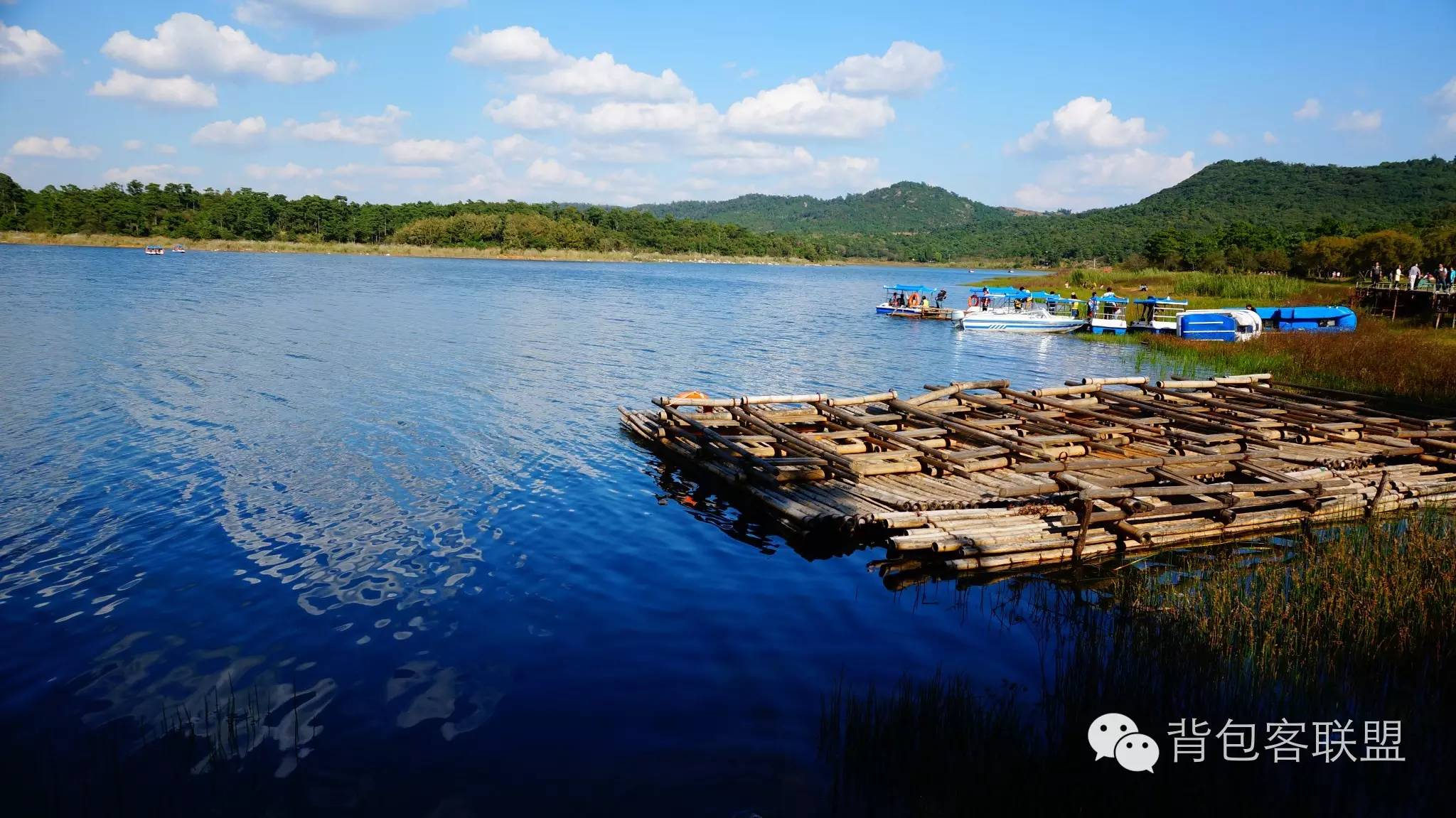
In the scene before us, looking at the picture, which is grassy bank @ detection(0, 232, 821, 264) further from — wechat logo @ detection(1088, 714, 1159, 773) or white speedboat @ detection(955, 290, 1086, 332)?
wechat logo @ detection(1088, 714, 1159, 773)

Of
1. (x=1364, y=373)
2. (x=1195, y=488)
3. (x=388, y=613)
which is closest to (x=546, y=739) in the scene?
(x=388, y=613)

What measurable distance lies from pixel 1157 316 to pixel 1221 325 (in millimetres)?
11606

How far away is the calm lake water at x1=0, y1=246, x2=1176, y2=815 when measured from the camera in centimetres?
758

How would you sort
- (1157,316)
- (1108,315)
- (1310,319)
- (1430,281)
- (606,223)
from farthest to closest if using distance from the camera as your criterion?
(606,223), (1108,315), (1157,316), (1430,281), (1310,319)

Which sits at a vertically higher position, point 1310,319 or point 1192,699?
point 1310,319

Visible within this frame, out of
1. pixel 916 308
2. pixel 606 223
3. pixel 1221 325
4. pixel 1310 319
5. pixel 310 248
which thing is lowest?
pixel 1221 325

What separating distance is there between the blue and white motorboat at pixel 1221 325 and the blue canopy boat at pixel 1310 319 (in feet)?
2.33

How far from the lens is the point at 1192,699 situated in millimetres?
7918

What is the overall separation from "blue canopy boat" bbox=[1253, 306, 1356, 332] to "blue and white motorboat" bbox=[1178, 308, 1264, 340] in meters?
0.71

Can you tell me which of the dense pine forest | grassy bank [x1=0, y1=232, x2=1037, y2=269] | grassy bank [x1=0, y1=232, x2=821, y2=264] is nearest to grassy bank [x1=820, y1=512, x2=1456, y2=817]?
the dense pine forest

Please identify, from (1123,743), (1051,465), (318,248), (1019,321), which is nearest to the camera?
(1123,743)

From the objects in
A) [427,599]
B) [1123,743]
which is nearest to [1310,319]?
[1123,743]

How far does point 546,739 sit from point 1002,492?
868 centimetres

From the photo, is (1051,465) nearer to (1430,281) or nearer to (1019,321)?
(1430,281)
